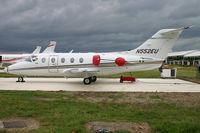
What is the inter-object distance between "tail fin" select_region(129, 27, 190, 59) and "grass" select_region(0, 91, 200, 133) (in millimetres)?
8098

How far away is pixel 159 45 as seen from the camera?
15.4 m

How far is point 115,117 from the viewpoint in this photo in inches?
247

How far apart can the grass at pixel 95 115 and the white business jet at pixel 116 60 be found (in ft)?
24.1

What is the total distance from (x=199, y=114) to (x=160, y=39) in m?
9.72

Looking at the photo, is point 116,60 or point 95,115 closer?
point 95,115

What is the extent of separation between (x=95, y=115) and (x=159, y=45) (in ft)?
36.0

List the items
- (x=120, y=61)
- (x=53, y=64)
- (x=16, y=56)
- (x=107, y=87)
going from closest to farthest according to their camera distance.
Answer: (x=107, y=87) → (x=120, y=61) → (x=53, y=64) → (x=16, y=56)

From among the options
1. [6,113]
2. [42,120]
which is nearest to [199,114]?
[42,120]

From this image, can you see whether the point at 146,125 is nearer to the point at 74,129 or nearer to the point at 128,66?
the point at 74,129

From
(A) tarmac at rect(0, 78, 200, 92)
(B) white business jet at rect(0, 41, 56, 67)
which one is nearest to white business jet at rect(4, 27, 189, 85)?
(A) tarmac at rect(0, 78, 200, 92)

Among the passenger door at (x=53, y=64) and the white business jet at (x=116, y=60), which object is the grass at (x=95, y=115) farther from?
the passenger door at (x=53, y=64)

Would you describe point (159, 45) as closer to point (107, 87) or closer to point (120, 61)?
point (120, 61)

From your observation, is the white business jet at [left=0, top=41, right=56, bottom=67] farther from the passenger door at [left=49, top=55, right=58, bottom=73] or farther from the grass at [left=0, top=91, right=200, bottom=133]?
the grass at [left=0, top=91, right=200, bottom=133]

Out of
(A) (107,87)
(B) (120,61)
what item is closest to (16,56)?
(B) (120,61)
